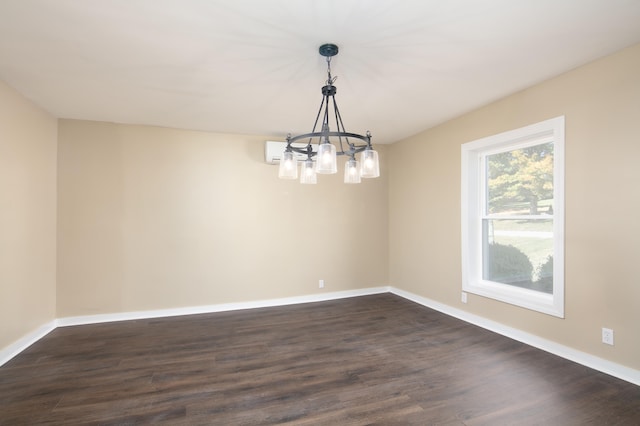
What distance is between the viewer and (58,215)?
12.6ft

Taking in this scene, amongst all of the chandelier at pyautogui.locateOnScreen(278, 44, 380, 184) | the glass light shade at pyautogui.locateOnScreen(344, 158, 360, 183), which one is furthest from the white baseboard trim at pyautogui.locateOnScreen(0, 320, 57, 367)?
the glass light shade at pyautogui.locateOnScreen(344, 158, 360, 183)

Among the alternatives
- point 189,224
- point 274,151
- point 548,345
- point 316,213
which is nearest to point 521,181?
point 548,345

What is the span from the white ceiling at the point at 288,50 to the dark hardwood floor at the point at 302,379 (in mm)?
2532

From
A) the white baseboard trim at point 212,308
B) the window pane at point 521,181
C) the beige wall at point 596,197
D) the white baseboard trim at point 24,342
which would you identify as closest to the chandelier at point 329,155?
the beige wall at point 596,197

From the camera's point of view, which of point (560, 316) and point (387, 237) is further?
point (387, 237)

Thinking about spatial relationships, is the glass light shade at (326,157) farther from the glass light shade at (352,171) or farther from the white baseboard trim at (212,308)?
the white baseboard trim at (212,308)

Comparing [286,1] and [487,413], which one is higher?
[286,1]

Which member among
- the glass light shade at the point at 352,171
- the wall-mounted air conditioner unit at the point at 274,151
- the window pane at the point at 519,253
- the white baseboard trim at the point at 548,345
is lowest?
the white baseboard trim at the point at 548,345

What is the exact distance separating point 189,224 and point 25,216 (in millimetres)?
1648

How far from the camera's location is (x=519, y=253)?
135 inches

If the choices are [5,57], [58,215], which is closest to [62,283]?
[58,215]

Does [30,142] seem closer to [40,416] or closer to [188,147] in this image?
[188,147]

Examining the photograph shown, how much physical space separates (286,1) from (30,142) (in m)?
3.25

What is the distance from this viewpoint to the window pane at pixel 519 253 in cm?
317
